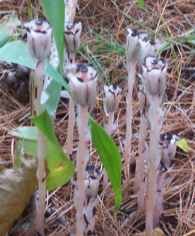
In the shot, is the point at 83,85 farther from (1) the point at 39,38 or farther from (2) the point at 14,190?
(2) the point at 14,190

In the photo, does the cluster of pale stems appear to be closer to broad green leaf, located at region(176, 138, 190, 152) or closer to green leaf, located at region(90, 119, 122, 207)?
green leaf, located at region(90, 119, 122, 207)

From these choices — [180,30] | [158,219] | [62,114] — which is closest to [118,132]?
[62,114]

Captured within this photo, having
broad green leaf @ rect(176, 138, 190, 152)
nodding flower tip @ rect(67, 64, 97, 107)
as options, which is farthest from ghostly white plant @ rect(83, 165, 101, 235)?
broad green leaf @ rect(176, 138, 190, 152)

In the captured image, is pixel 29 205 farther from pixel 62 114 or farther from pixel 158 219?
pixel 62 114

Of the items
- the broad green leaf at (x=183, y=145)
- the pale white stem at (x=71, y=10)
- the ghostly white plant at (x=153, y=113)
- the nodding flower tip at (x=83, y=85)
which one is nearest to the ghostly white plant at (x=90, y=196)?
the ghostly white plant at (x=153, y=113)

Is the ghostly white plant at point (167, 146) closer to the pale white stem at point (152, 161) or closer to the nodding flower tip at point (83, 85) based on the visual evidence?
the pale white stem at point (152, 161)

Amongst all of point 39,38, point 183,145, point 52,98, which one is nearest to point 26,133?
point 52,98
